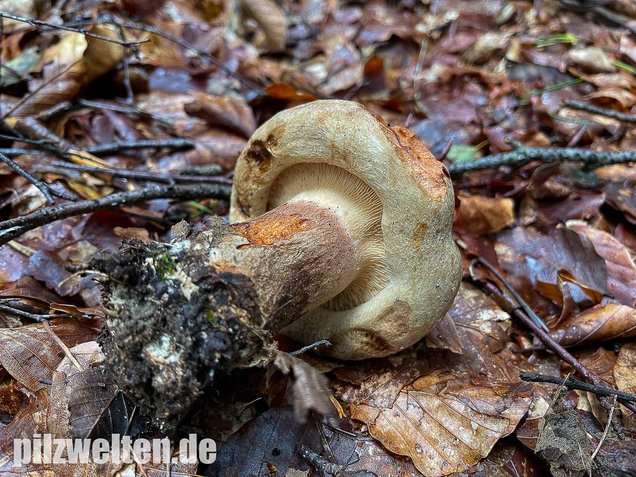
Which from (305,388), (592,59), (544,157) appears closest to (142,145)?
(305,388)

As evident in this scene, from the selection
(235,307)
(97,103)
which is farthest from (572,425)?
(97,103)

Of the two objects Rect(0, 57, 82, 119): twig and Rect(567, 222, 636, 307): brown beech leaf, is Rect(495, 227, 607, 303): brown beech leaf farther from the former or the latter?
Rect(0, 57, 82, 119): twig

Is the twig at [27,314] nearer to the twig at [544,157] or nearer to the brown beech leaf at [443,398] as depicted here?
the brown beech leaf at [443,398]

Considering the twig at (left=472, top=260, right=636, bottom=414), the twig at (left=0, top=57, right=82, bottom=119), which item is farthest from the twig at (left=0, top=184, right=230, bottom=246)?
the twig at (left=472, top=260, right=636, bottom=414)

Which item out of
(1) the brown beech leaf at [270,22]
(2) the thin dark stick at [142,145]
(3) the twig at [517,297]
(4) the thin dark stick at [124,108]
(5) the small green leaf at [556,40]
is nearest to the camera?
(3) the twig at [517,297]

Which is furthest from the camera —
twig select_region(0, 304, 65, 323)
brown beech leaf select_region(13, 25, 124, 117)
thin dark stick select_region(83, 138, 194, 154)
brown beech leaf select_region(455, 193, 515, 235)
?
brown beech leaf select_region(13, 25, 124, 117)

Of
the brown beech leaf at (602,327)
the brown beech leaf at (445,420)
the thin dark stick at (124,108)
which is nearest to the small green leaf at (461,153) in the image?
the brown beech leaf at (602,327)

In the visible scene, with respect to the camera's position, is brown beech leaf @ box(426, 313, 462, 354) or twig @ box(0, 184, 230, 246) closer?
twig @ box(0, 184, 230, 246)
